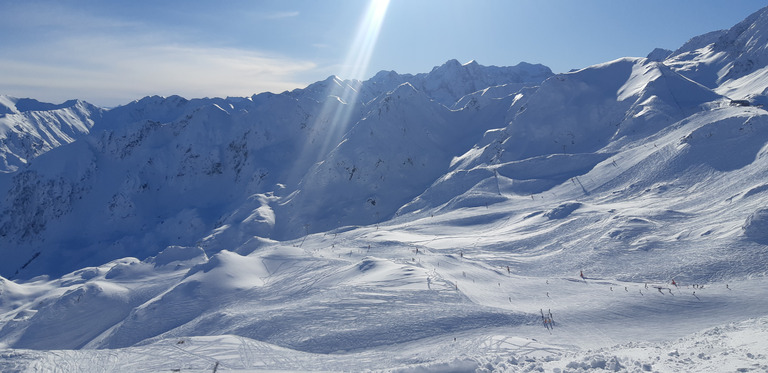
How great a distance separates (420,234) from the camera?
60.7 meters

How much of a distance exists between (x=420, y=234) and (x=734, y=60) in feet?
349

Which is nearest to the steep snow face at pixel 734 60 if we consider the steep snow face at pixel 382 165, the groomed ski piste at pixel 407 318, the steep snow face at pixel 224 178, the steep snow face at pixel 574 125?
the steep snow face at pixel 574 125

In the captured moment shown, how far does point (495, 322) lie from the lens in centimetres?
2836

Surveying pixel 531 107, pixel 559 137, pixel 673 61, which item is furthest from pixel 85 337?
pixel 673 61

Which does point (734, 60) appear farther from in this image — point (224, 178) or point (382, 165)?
point (224, 178)

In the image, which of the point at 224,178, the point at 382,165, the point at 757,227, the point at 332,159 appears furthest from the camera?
the point at 224,178

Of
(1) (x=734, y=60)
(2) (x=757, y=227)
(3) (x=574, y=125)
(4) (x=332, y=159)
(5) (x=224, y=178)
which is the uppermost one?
(1) (x=734, y=60)

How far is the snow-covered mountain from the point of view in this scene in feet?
86.4

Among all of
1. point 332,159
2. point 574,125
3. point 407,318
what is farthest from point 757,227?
point 332,159

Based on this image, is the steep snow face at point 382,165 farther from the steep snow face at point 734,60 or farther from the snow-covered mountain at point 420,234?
the steep snow face at point 734,60

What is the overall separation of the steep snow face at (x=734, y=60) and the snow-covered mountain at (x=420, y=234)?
78cm

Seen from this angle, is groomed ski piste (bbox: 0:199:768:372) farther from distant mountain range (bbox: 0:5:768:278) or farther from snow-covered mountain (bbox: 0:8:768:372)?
distant mountain range (bbox: 0:5:768:278)

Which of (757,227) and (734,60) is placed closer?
(757,227)

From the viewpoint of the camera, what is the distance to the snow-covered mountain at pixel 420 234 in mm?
26344
